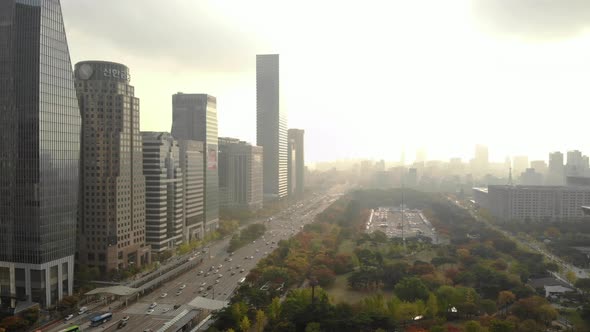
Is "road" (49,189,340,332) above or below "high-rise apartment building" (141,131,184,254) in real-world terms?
below

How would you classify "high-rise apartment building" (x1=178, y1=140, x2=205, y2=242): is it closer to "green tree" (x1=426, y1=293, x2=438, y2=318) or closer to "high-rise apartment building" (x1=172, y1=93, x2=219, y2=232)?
"high-rise apartment building" (x1=172, y1=93, x2=219, y2=232)

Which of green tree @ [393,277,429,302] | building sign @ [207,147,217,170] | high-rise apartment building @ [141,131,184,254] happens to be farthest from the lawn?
building sign @ [207,147,217,170]

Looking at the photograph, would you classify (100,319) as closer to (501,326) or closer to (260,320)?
(260,320)

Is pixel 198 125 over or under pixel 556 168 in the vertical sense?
over

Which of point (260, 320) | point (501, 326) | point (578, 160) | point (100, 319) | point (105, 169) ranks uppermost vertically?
point (578, 160)

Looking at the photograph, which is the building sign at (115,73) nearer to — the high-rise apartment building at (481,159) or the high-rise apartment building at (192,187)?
the high-rise apartment building at (192,187)

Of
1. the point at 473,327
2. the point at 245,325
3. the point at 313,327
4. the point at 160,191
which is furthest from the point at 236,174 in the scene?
the point at 473,327

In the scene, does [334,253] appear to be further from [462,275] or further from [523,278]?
[523,278]
